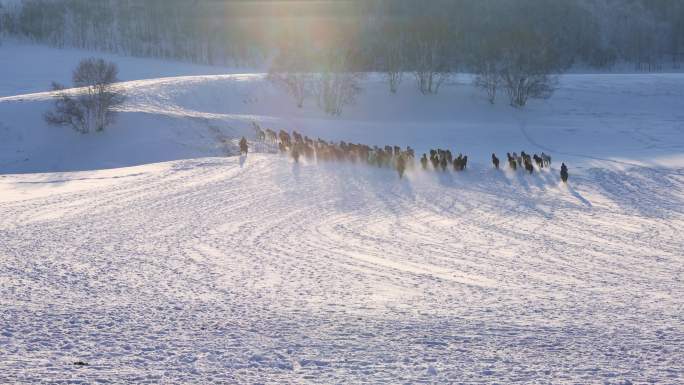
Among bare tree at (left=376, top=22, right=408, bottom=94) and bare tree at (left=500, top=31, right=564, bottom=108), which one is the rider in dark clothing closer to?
bare tree at (left=500, top=31, right=564, bottom=108)

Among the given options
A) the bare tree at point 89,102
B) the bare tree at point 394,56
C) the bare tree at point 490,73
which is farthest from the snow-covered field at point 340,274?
the bare tree at point 394,56

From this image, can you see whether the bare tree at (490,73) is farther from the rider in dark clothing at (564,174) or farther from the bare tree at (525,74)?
the rider in dark clothing at (564,174)

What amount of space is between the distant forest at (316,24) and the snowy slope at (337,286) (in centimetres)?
8951

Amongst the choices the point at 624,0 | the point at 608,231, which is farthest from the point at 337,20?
the point at 608,231

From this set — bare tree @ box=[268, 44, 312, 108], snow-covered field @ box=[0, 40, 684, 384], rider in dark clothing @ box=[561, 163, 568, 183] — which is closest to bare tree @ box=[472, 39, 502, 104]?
bare tree @ box=[268, 44, 312, 108]

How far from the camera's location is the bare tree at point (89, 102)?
41.9 metres

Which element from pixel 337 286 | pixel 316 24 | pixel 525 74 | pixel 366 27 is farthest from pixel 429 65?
pixel 316 24

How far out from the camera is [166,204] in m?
21.6

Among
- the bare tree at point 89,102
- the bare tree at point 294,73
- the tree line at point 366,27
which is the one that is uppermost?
the tree line at point 366,27

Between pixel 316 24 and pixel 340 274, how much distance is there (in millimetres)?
165673

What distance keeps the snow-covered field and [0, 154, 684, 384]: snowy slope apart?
0.04 meters

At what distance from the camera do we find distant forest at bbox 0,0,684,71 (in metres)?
132

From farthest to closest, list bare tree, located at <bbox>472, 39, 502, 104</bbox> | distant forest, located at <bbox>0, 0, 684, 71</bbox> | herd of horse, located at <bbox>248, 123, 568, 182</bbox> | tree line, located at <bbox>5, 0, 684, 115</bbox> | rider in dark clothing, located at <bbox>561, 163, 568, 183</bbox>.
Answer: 1. distant forest, located at <bbox>0, 0, 684, 71</bbox>
2. tree line, located at <bbox>5, 0, 684, 115</bbox>
3. bare tree, located at <bbox>472, 39, 502, 104</bbox>
4. herd of horse, located at <bbox>248, 123, 568, 182</bbox>
5. rider in dark clothing, located at <bbox>561, 163, 568, 183</bbox>

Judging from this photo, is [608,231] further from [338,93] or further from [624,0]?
[624,0]
